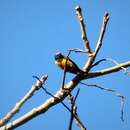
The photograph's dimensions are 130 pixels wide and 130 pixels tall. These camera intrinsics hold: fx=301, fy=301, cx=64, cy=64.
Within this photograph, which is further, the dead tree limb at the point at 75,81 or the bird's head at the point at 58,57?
the bird's head at the point at 58,57

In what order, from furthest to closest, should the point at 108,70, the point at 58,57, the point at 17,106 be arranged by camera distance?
the point at 58,57, the point at 108,70, the point at 17,106

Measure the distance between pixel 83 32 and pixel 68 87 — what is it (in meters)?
0.52

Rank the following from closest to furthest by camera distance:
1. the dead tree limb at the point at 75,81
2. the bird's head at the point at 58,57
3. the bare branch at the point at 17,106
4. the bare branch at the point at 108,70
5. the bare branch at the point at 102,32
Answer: the dead tree limb at the point at 75,81
the bare branch at the point at 17,106
the bare branch at the point at 108,70
the bare branch at the point at 102,32
the bird's head at the point at 58,57

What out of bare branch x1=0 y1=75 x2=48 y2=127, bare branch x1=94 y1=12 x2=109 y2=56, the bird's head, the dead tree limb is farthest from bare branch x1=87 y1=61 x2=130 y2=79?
the bird's head

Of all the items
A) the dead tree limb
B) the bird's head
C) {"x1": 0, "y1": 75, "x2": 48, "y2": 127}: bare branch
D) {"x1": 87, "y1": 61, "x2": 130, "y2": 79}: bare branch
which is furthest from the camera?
the bird's head

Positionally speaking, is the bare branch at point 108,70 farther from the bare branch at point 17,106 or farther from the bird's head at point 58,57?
the bird's head at point 58,57

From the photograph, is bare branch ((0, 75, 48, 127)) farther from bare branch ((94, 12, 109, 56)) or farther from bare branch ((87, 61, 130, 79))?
bare branch ((94, 12, 109, 56))

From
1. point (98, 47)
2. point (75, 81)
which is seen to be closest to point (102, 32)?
point (98, 47)

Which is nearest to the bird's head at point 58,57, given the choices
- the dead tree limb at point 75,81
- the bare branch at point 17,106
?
the dead tree limb at point 75,81

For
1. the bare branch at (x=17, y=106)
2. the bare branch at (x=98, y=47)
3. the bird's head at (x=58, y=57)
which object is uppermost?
the bird's head at (x=58, y=57)

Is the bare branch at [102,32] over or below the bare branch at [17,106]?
over

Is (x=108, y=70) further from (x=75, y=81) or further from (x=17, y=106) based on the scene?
(x=17, y=106)

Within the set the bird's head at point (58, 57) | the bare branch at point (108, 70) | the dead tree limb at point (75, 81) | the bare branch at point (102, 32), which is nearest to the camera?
the dead tree limb at point (75, 81)

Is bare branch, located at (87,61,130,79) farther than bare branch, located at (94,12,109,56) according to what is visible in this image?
No
